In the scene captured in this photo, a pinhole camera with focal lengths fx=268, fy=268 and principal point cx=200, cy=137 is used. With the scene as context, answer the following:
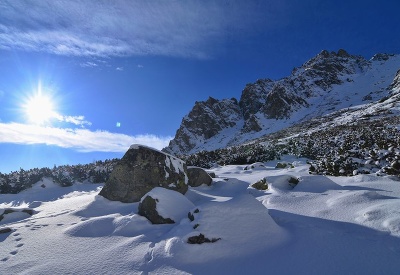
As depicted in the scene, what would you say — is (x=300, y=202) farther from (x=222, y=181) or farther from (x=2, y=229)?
(x=2, y=229)

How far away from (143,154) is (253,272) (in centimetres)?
506

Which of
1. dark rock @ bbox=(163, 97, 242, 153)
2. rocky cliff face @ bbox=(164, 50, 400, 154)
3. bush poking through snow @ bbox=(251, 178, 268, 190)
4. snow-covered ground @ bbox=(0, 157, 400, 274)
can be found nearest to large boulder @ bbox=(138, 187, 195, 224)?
snow-covered ground @ bbox=(0, 157, 400, 274)

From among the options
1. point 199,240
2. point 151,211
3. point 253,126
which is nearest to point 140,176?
point 151,211

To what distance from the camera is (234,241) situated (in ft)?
12.3

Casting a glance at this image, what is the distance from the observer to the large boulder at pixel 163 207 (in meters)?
4.91

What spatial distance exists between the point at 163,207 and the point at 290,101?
7927cm

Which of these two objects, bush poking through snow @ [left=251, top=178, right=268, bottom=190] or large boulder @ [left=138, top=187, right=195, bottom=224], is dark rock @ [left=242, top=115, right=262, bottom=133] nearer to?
bush poking through snow @ [left=251, top=178, right=268, bottom=190]

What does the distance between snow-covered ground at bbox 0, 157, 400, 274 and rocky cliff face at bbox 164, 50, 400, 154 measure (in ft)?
194

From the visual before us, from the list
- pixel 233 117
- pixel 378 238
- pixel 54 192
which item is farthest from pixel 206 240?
pixel 233 117

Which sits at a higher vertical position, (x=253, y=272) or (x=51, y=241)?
(x=51, y=241)

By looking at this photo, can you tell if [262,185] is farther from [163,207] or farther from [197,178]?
[163,207]

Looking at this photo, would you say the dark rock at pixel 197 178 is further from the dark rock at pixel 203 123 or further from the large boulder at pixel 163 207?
the dark rock at pixel 203 123

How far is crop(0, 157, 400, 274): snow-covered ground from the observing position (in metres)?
3.23

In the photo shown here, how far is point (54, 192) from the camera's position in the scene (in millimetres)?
10242
